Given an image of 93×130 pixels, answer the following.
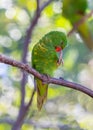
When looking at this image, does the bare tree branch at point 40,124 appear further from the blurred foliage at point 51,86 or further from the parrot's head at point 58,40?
the parrot's head at point 58,40

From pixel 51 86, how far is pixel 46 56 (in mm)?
659

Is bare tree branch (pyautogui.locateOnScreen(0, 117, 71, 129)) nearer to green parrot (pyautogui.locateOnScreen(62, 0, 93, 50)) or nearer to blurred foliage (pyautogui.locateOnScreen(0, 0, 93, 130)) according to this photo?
blurred foliage (pyautogui.locateOnScreen(0, 0, 93, 130))

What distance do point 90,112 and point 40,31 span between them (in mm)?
370

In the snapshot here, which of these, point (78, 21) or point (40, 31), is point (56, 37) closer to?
point (78, 21)

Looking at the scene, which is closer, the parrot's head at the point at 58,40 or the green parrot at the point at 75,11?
the green parrot at the point at 75,11

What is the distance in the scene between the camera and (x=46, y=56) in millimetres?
547

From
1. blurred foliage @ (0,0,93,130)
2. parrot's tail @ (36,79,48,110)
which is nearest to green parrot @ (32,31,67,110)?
parrot's tail @ (36,79,48,110)

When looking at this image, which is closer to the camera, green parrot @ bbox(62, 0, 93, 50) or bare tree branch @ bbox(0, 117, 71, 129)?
green parrot @ bbox(62, 0, 93, 50)

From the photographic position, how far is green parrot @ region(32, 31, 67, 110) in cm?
47

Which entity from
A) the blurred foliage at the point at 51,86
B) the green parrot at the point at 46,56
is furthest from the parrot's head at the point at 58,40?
the blurred foliage at the point at 51,86

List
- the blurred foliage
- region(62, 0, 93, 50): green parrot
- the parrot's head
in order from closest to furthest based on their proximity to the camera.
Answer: region(62, 0, 93, 50): green parrot, the parrot's head, the blurred foliage

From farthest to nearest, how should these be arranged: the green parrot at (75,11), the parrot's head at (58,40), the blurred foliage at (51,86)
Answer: the blurred foliage at (51,86), the parrot's head at (58,40), the green parrot at (75,11)

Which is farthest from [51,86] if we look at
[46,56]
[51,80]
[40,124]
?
[51,80]

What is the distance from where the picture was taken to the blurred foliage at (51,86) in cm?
113
